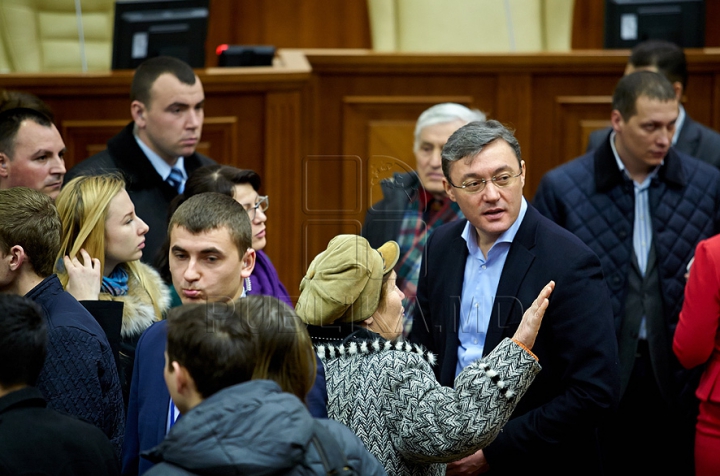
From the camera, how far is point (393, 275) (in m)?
2.56

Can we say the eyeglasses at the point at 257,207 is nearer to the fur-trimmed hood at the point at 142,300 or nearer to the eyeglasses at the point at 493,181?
the fur-trimmed hood at the point at 142,300

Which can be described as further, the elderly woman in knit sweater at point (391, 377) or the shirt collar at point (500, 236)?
the shirt collar at point (500, 236)

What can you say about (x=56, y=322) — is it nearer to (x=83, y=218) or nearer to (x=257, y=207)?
(x=83, y=218)

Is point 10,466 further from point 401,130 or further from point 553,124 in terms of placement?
point 553,124

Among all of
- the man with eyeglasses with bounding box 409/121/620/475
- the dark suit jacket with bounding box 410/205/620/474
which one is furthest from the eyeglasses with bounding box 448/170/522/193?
the dark suit jacket with bounding box 410/205/620/474

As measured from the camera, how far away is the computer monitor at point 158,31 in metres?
4.86

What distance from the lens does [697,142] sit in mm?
4305

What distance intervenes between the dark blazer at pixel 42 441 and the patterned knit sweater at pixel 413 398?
0.60 metres

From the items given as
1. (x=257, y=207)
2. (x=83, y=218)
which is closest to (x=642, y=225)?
(x=257, y=207)

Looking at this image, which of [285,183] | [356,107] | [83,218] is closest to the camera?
[83,218]

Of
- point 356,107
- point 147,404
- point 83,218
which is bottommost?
point 147,404

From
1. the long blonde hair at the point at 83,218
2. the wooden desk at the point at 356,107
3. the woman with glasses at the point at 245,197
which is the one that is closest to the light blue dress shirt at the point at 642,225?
the wooden desk at the point at 356,107

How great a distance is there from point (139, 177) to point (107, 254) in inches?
38.9

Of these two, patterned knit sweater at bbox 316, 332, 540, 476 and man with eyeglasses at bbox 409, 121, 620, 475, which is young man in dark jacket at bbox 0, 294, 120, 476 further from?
man with eyeglasses at bbox 409, 121, 620, 475
